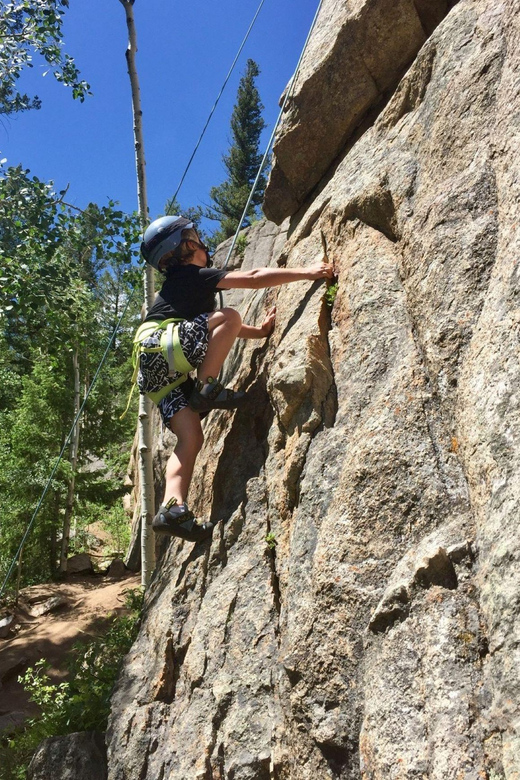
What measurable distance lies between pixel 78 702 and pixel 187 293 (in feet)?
12.1

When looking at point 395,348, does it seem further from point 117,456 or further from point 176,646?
point 117,456

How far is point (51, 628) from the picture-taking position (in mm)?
9242

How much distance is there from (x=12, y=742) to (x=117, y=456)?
951 centimetres

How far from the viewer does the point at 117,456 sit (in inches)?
602

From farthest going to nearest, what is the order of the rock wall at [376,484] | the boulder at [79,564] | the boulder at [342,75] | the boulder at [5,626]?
the boulder at [79,564] < the boulder at [5,626] < the boulder at [342,75] < the rock wall at [376,484]

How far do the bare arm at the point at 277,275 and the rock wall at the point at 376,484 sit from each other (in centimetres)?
13

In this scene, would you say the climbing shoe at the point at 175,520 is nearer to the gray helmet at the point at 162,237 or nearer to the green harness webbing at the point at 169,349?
the green harness webbing at the point at 169,349

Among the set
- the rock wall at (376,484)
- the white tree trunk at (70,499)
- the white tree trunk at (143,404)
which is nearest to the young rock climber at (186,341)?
the rock wall at (376,484)

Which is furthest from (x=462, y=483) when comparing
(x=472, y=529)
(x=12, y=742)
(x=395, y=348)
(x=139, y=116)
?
(x=139, y=116)

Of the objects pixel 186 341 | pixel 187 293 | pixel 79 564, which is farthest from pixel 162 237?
pixel 79 564

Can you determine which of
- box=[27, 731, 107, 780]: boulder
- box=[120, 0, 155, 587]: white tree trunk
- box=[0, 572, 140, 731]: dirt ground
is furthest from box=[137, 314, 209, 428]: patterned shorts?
box=[0, 572, 140, 731]: dirt ground

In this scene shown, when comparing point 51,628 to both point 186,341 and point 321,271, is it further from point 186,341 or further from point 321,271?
point 321,271

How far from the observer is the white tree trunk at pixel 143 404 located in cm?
823

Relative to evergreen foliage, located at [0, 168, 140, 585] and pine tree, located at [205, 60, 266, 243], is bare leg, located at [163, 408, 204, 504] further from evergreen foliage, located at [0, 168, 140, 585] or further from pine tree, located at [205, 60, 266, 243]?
pine tree, located at [205, 60, 266, 243]
